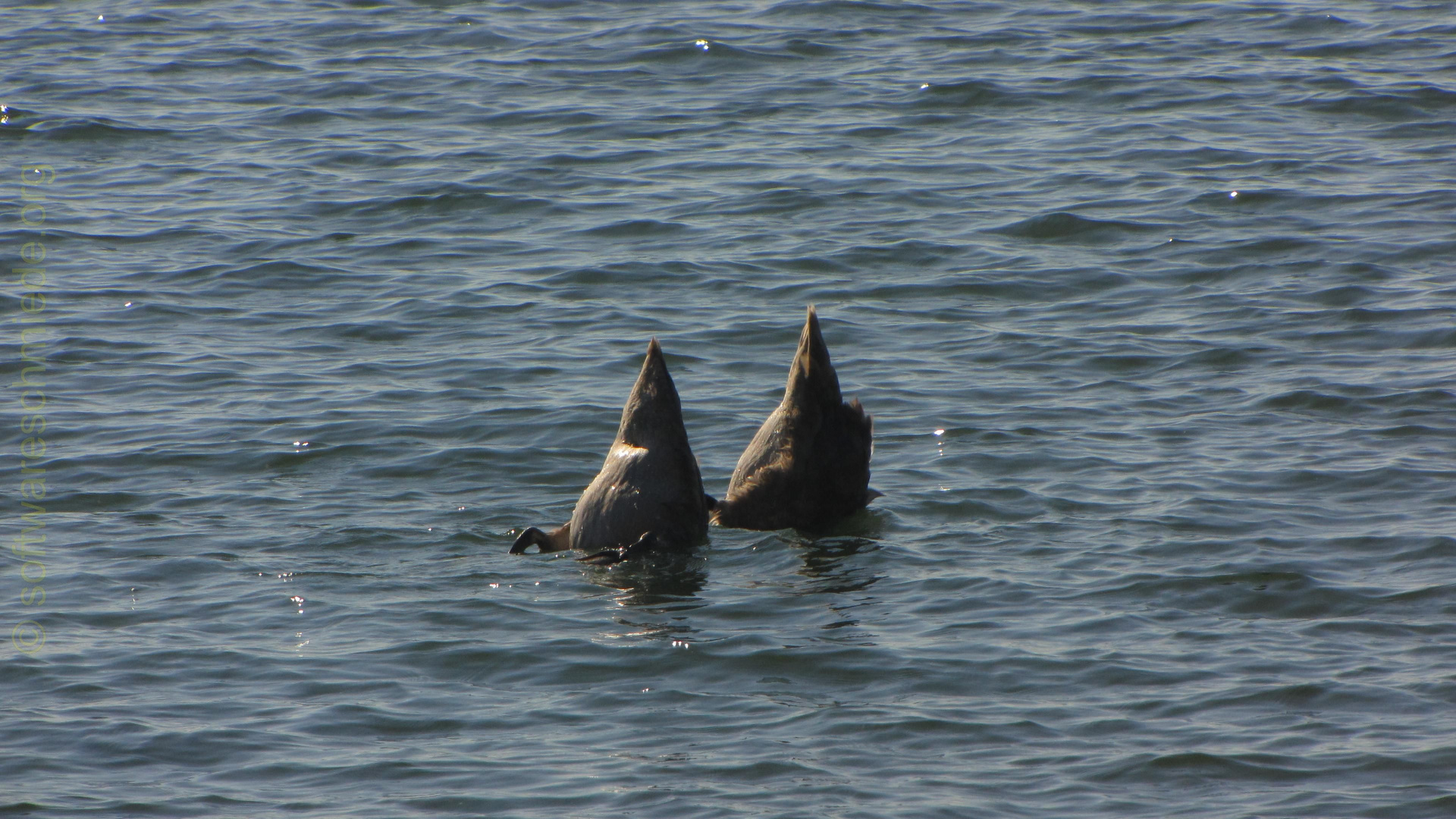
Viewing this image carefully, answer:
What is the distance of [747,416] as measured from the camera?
1119 cm

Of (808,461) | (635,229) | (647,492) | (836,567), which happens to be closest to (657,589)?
(647,492)

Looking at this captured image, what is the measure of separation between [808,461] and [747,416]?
6.74 feet

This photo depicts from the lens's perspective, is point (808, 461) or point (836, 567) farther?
point (808, 461)

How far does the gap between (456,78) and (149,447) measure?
11.3 metres

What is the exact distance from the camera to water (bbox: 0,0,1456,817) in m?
6.79

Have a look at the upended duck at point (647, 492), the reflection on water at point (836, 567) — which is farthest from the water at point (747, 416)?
the upended duck at point (647, 492)

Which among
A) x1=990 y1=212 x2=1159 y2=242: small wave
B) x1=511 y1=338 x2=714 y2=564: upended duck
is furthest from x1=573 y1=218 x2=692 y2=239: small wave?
x1=511 y1=338 x2=714 y2=564: upended duck

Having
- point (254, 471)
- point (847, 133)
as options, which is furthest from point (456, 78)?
point (254, 471)

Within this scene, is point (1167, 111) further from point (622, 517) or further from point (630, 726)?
point (630, 726)

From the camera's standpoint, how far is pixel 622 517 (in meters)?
8.83

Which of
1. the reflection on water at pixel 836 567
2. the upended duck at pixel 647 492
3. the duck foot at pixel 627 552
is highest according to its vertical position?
the upended duck at pixel 647 492

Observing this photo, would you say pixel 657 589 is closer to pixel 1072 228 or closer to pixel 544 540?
pixel 544 540

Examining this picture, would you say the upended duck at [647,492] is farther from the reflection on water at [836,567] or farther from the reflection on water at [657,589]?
the reflection on water at [836,567]

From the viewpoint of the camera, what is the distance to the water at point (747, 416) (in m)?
6.79
